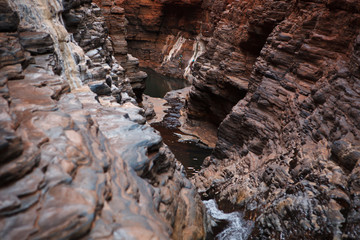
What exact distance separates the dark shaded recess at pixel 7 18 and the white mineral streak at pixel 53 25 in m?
1.07

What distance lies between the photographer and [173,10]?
34.6m

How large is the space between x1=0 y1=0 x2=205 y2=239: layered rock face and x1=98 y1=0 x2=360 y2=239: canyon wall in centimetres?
242

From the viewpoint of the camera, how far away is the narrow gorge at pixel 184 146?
2695 millimetres

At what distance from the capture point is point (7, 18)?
4.53 m

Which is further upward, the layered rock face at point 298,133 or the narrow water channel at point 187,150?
the layered rock face at point 298,133

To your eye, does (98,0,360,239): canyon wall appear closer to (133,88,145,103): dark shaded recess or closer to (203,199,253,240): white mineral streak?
(203,199,253,240): white mineral streak

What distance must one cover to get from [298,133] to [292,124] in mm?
560

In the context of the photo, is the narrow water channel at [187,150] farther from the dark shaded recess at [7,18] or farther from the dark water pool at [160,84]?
the dark shaded recess at [7,18]

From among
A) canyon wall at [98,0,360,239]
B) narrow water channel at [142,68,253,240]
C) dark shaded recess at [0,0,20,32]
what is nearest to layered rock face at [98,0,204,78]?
narrow water channel at [142,68,253,240]

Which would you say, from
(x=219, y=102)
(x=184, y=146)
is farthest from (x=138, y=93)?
(x=184, y=146)

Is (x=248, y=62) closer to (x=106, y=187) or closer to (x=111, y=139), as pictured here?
(x=111, y=139)

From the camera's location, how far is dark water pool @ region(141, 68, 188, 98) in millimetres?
27758

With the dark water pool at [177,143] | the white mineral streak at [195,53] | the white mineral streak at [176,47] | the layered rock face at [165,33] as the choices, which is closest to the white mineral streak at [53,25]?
the dark water pool at [177,143]

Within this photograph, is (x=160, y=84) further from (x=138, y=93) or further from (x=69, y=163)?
(x=69, y=163)
